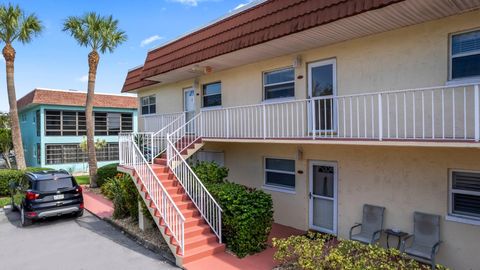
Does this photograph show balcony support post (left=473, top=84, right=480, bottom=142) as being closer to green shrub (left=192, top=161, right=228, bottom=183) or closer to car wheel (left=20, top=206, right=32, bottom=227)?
green shrub (left=192, top=161, right=228, bottom=183)

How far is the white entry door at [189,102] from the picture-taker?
42.1ft

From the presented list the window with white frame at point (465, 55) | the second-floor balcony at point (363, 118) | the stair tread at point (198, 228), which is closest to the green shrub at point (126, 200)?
the stair tread at point (198, 228)

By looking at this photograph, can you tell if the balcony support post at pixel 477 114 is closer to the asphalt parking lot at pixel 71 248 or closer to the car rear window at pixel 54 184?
the asphalt parking lot at pixel 71 248

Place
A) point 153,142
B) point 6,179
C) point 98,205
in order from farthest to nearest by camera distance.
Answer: point 6,179
point 98,205
point 153,142

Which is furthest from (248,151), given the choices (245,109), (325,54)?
(325,54)

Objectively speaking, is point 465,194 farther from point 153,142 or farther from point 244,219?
point 153,142

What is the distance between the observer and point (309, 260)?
5.67 metres

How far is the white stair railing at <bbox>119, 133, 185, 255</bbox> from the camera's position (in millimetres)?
7241

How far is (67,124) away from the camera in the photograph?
23594 millimetres

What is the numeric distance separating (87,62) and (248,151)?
37.3ft

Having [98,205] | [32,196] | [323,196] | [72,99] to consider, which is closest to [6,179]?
[98,205]

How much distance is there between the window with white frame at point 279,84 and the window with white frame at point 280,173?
2.07 metres

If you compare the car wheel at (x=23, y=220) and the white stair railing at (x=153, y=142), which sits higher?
the white stair railing at (x=153, y=142)

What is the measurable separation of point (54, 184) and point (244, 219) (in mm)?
7051
